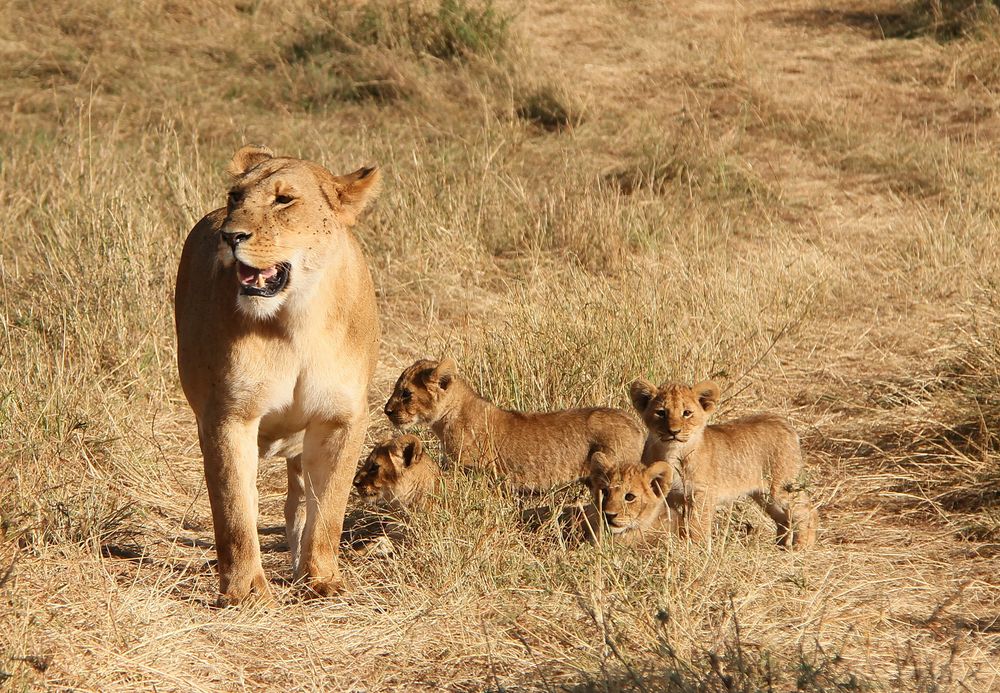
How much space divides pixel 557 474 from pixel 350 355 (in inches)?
53.3

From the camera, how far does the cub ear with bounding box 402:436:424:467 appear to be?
18.3ft

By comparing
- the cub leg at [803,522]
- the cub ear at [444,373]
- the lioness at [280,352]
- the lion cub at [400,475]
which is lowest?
the cub leg at [803,522]

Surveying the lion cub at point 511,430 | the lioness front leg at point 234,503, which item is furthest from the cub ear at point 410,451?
the lioness front leg at point 234,503

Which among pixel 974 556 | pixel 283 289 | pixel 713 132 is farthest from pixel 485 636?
pixel 713 132

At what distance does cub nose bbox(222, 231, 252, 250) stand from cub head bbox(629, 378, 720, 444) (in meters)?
1.89

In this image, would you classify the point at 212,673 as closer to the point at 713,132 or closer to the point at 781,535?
the point at 781,535

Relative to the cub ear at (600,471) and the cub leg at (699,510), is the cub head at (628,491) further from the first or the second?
the cub leg at (699,510)

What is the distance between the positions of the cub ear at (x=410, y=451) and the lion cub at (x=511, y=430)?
13.5 inches

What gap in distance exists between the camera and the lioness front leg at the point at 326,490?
16.1 feet

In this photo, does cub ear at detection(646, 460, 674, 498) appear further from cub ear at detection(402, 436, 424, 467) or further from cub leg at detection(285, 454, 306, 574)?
cub leg at detection(285, 454, 306, 574)

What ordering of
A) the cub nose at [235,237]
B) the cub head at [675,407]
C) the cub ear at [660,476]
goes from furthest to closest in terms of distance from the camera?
the cub head at [675,407] < the cub ear at [660,476] < the cub nose at [235,237]

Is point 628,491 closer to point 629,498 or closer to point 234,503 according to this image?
point 629,498

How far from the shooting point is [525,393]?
21.9 ft

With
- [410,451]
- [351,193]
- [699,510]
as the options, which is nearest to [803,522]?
[699,510]
